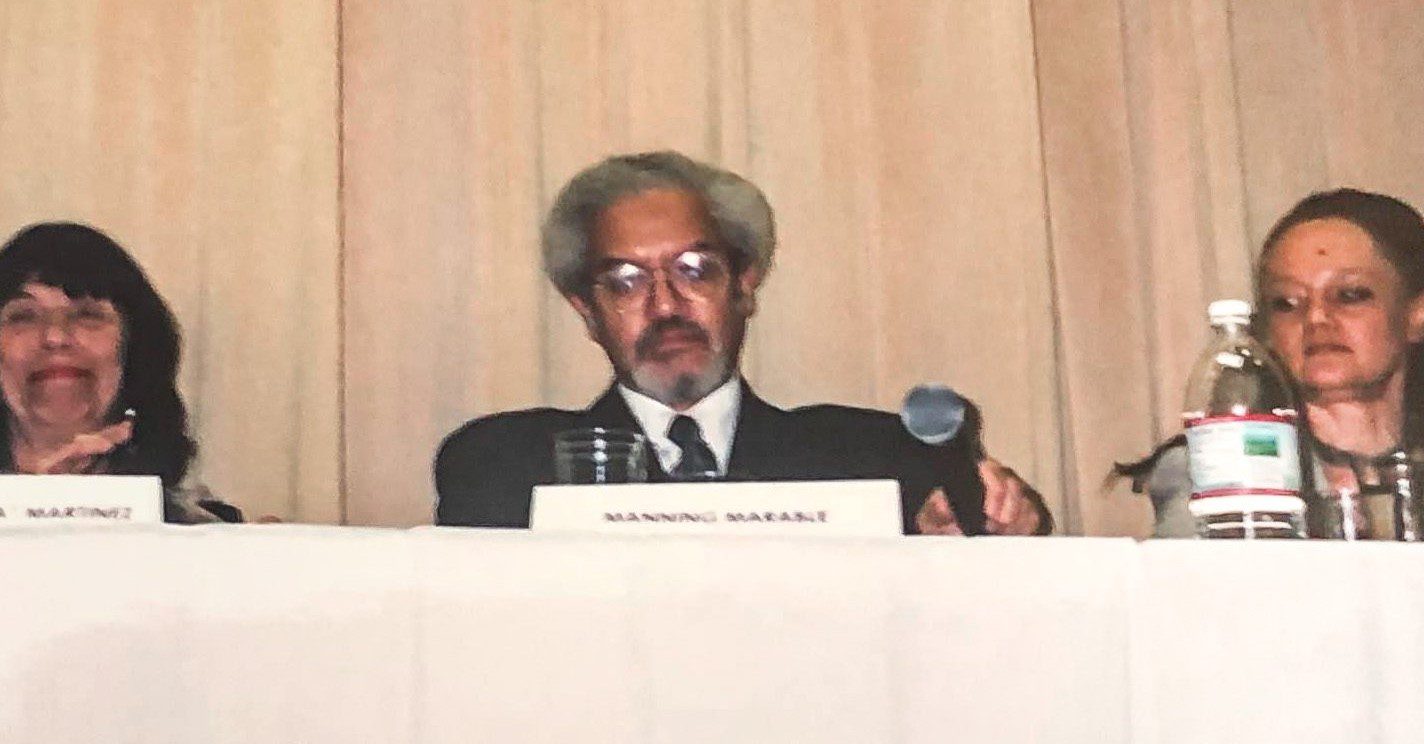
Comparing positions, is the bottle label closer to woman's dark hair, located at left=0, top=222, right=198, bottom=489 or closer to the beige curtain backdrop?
the beige curtain backdrop

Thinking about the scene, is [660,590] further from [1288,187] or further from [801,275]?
[1288,187]

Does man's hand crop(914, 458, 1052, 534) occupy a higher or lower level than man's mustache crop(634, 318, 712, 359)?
lower

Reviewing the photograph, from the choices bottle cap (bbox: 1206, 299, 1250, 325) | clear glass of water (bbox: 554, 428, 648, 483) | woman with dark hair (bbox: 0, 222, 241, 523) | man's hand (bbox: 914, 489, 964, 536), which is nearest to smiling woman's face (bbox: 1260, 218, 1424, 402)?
bottle cap (bbox: 1206, 299, 1250, 325)

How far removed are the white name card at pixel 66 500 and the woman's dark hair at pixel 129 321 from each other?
182 millimetres

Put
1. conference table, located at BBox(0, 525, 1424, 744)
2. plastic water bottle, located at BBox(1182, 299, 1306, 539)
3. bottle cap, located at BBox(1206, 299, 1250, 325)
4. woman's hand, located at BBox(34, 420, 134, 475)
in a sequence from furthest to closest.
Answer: woman's hand, located at BBox(34, 420, 134, 475)
bottle cap, located at BBox(1206, 299, 1250, 325)
plastic water bottle, located at BBox(1182, 299, 1306, 539)
conference table, located at BBox(0, 525, 1424, 744)

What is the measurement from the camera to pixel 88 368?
1.26 m

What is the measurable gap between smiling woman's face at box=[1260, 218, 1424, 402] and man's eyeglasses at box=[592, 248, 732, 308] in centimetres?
55

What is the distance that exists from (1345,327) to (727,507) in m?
0.77

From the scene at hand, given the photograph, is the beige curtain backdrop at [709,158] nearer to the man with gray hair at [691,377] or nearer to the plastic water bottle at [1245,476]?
the man with gray hair at [691,377]

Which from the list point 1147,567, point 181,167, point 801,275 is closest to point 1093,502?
point 801,275

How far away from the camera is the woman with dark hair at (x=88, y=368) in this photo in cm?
124

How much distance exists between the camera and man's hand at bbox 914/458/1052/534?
4.24 ft

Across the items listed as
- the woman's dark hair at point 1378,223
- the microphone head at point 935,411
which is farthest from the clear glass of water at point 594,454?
the woman's dark hair at point 1378,223

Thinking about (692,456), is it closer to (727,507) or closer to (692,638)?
(727,507)
